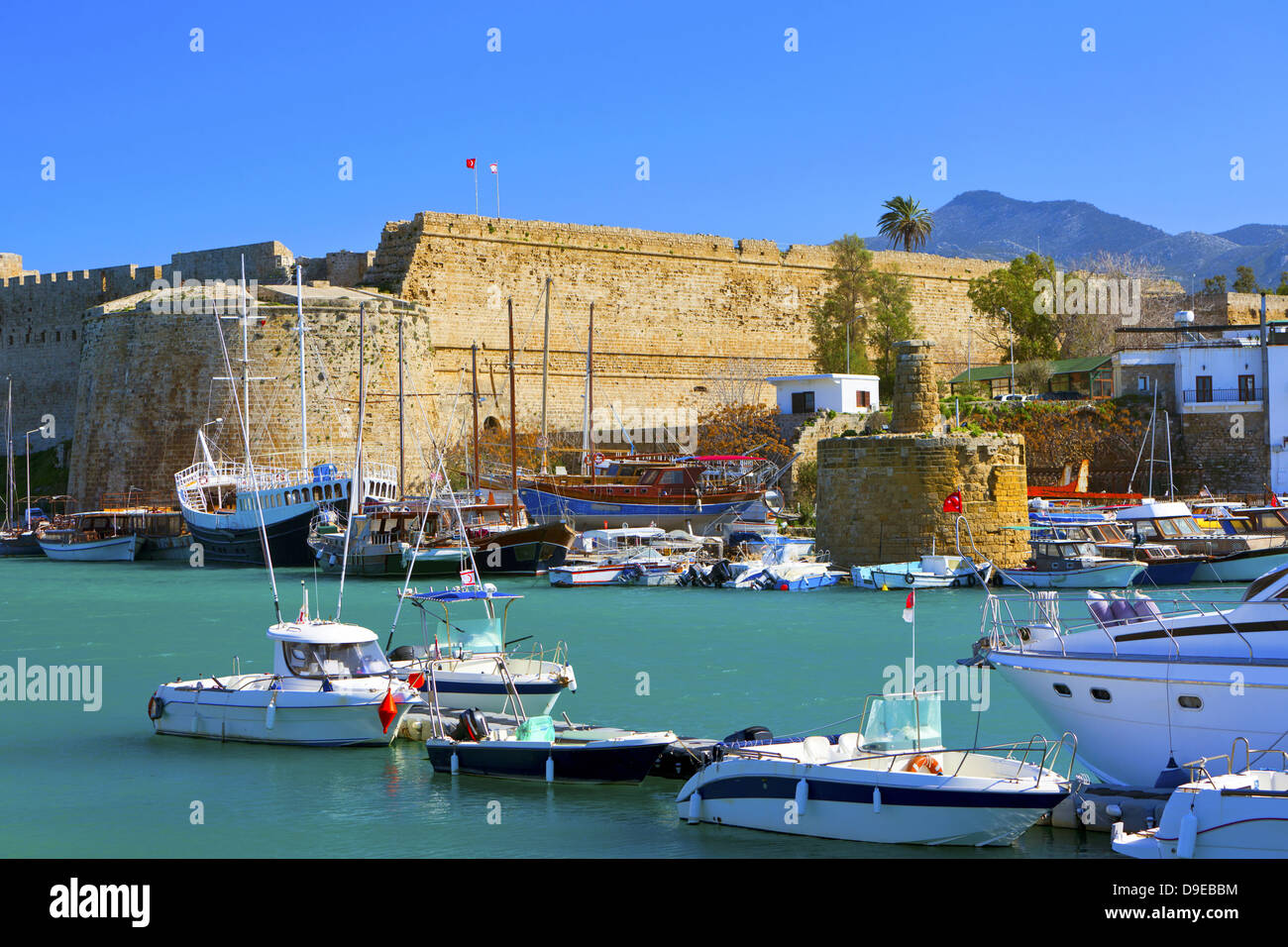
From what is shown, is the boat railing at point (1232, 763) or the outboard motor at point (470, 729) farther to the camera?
the outboard motor at point (470, 729)

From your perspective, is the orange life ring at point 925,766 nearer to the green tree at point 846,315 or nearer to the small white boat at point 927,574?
the small white boat at point 927,574

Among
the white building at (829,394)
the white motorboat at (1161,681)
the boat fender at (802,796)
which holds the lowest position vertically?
the boat fender at (802,796)

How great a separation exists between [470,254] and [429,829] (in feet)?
121

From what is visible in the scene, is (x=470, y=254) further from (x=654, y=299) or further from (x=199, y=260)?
(x=199, y=260)

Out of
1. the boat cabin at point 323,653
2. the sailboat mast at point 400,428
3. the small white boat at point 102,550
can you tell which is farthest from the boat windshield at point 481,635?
the small white boat at point 102,550

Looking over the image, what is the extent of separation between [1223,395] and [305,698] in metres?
33.0

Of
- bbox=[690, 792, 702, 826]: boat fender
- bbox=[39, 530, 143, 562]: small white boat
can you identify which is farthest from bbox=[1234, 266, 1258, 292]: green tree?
bbox=[690, 792, 702, 826]: boat fender

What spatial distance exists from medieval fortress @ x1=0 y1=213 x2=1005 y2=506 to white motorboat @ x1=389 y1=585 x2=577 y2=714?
23924 millimetres

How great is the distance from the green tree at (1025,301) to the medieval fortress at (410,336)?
144 inches

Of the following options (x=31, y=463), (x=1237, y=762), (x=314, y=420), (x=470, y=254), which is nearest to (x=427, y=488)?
(x=314, y=420)

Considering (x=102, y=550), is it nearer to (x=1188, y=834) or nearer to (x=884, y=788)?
(x=884, y=788)

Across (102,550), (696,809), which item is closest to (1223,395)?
(696,809)

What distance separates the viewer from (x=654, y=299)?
5191cm

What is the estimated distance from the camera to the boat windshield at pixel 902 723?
1149cm
